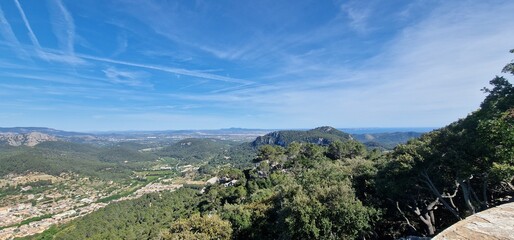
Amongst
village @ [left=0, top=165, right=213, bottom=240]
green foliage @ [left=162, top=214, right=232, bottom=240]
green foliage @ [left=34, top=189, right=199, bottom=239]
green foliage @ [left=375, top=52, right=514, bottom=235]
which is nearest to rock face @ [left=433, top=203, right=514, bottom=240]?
green foliage @ [left=375, top=52, right=514, bottom=235]

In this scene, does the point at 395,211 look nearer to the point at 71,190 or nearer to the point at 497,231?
the point at 497,231

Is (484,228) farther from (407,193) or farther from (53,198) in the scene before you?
(53,198)

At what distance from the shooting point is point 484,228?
6.06m

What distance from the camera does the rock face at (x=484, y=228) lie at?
18.7 ft

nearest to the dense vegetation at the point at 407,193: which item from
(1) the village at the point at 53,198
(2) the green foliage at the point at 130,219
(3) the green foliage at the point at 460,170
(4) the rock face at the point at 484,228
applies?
(3) the green foliage at the point at 460,170

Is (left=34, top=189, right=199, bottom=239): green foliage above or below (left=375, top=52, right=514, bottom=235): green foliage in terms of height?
below

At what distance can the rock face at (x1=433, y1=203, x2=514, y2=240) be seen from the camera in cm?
569

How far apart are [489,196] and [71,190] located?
201064 millimetres

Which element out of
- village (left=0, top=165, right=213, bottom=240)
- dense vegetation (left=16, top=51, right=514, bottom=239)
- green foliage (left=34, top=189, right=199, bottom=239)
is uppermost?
dense vegetation (left=16, top=51, right=514, bottom=239)

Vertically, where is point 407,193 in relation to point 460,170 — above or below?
below

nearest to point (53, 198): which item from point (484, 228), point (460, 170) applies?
point (460, 170)

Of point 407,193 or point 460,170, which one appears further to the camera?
point 407,193

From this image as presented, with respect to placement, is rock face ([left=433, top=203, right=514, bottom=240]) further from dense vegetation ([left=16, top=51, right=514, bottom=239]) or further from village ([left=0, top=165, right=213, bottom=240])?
village ([left=0, top=165, right=213, bottom=240])

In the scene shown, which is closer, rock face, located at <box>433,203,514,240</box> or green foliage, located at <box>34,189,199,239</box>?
rock face, located at <box>433,203,514,240</box>
